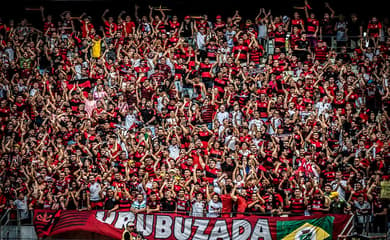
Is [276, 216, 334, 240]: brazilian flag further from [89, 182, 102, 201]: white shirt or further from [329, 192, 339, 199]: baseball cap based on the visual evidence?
[89, 182, 102, 201]: white shirt

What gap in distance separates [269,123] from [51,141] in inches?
265

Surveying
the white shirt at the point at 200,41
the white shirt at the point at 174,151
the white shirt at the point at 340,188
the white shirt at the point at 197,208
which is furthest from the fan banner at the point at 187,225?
the white shirt at the point at 200,41

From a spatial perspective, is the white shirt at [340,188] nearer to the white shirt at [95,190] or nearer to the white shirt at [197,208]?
the white shirt at [197,208]

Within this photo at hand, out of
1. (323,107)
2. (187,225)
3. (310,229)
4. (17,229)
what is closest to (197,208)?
(187,225)

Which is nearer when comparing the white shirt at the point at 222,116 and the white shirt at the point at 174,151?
the white shirt at the point at 174,151

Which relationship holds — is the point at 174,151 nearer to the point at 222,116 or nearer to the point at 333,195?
the point at 222,116

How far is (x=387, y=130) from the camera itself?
19.6 metres

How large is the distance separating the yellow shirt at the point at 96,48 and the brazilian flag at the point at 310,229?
946cm

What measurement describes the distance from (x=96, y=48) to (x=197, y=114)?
4.63m

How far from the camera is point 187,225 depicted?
54.4 ft

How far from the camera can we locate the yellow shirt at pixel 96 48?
22.2 m

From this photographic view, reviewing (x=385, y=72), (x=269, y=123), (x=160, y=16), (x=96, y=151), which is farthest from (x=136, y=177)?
(x=385, y=72)

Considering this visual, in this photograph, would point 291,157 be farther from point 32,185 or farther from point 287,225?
point 32,185

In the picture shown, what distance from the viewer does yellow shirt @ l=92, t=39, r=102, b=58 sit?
22219 mm
